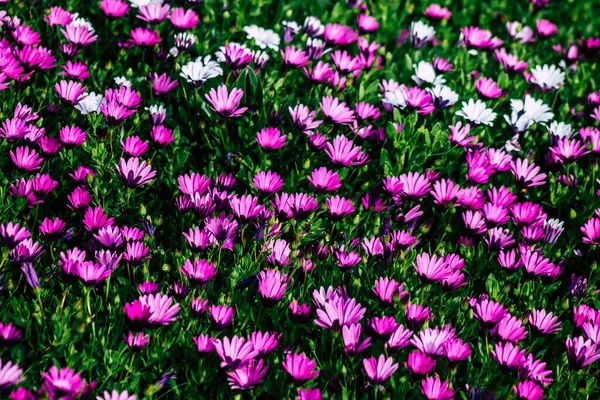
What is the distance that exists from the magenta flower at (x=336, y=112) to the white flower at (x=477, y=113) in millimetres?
565

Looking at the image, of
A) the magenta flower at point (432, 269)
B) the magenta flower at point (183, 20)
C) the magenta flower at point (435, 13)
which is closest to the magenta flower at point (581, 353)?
the magenta flower at point (432, 269)

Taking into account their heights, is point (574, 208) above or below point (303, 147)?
below

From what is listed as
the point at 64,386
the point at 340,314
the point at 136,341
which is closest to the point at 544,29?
the point at 340,314

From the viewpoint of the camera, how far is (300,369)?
2461 mm

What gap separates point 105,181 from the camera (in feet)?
10.5

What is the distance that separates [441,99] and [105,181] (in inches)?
64.7

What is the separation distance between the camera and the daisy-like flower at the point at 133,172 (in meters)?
3.02

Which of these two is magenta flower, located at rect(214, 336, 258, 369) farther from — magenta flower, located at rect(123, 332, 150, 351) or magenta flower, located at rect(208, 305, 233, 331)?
magenta flower, located at rect(123, 332, 150, 351)

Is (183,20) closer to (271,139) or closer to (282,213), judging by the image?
(271,139)

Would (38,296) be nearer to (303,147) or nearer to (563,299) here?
(303,147)

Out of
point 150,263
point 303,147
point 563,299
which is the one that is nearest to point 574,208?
point 563,299

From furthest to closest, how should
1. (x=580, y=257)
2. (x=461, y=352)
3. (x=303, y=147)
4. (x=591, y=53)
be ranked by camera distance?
(x=591, y=53) < (x=303, y=147) < (x=580, y=257) < (x=461, y=352)

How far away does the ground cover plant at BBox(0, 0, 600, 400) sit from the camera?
259 cm

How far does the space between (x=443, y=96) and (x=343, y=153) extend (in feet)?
2.52
